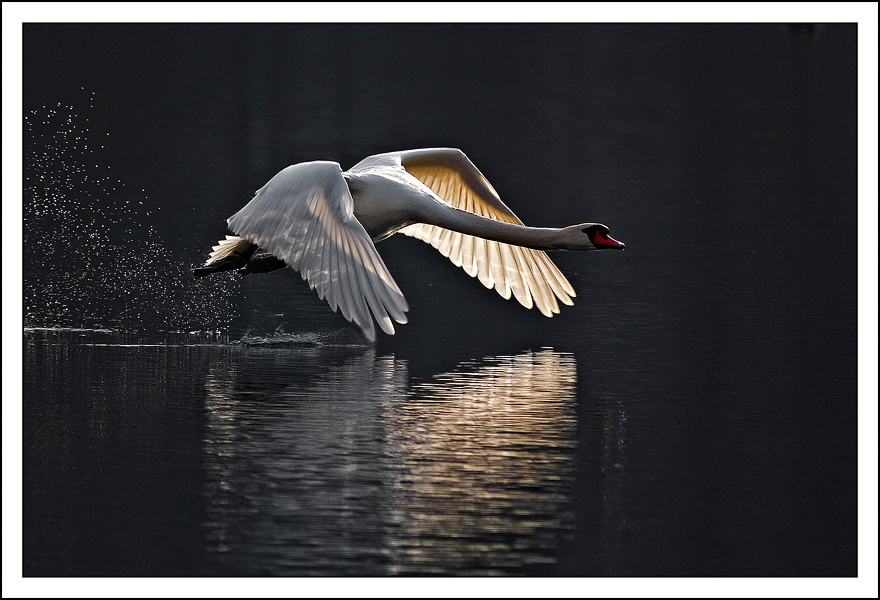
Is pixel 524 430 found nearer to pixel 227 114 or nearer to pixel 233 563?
pixel 233 563

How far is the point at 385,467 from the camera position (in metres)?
8.59

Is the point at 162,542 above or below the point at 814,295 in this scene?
below

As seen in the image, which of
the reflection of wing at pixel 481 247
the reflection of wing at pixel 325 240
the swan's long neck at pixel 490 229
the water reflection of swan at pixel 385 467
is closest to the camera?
the water reflection of swan at pixel 385 467

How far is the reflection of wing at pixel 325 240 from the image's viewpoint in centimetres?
945

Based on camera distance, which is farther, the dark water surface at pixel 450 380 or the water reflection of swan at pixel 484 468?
the dark water surface at pixel 450 380

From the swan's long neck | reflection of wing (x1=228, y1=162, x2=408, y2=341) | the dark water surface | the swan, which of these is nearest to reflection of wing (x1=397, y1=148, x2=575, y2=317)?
the swan

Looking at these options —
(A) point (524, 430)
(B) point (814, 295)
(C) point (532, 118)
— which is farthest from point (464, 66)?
(A) point (524, 430)

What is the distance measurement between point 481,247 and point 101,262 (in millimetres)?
4394

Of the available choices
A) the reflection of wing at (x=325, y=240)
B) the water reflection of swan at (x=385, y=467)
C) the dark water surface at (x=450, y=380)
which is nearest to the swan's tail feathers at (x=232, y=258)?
the dark water surface at (x=450, y=380)

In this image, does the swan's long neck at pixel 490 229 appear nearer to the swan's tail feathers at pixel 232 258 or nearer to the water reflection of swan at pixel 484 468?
the water reflection of swan at pixel 484 468

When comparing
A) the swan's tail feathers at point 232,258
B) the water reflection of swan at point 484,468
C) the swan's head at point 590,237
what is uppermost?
the swan's head at point 590,237

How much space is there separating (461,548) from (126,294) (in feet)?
24.9

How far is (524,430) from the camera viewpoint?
9.50 metres

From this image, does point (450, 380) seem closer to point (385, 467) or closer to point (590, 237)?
point (590, 237)
